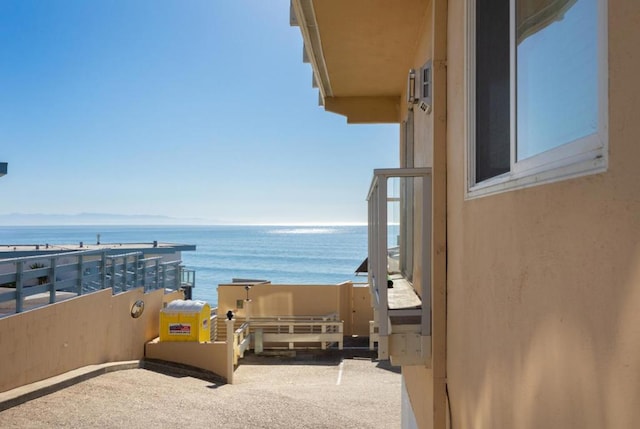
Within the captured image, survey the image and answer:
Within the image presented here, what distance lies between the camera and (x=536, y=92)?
4.78ft

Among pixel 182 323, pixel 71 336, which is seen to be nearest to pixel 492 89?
pixel 71 336

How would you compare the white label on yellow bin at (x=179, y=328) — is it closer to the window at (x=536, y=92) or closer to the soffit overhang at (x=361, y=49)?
the soffit overhang at (x=361, y=49)

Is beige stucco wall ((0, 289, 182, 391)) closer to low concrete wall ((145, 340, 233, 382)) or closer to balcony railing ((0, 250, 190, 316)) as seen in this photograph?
balcony railing ((0, 250, 190, 316))

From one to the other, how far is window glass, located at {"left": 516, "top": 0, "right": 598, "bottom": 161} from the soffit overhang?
7.83 ft

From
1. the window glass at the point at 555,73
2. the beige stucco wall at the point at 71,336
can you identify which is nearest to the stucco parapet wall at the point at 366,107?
the window glass at the point at 555,73

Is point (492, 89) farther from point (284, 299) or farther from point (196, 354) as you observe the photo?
point (284, 299)

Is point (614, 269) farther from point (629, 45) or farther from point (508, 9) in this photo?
point (508, 9)

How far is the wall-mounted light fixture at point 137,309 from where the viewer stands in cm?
969

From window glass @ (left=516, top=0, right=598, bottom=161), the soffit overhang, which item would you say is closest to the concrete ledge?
the soffit overhang

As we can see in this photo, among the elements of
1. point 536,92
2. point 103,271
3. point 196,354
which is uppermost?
point 536,92

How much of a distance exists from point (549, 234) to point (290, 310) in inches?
545

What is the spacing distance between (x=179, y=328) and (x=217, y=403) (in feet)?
9.34

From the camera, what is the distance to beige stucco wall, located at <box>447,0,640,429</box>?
35.5 inches

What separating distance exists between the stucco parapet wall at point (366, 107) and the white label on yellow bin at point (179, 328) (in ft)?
19.8
